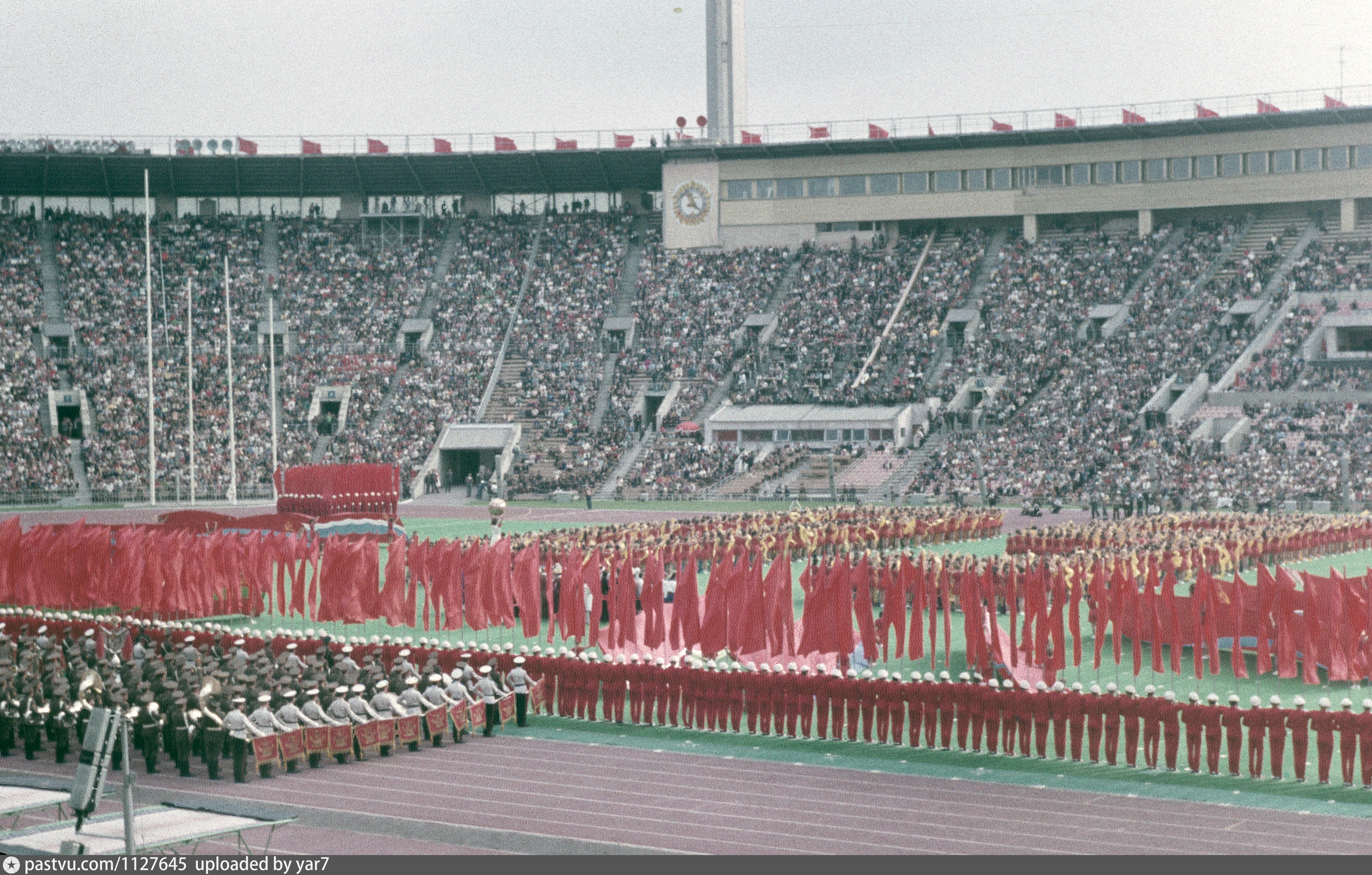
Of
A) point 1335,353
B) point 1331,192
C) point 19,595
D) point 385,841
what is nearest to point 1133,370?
point 1335,353

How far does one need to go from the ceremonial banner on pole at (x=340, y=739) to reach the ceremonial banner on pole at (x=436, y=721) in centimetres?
107

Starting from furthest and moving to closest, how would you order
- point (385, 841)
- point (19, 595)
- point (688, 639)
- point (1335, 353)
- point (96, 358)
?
point (96, 358) → point (1335, 353) → point (19, 595) → point (688, 639) → point (385, 841)

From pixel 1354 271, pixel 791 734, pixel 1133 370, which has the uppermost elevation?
pixel 1354 271

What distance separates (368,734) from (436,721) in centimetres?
97

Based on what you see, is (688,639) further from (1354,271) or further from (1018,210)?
(1018,210)

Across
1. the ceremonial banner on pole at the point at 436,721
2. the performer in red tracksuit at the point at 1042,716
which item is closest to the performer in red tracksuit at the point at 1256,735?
the performer in red tracksuit at the point at 1042,716

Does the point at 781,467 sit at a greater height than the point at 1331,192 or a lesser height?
lesser

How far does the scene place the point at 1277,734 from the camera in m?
16.3

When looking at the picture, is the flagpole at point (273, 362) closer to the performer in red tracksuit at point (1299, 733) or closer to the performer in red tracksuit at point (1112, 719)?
the performer in red tracksuit at point (1112, 719)

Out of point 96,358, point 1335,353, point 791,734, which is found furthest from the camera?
point 96,358

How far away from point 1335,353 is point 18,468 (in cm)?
4517

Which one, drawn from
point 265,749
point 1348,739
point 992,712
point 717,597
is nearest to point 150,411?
point 717,597

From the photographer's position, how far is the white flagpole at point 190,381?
52.8 metres

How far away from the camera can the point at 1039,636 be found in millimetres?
20266
